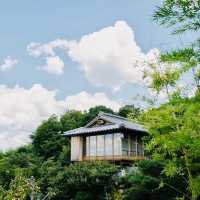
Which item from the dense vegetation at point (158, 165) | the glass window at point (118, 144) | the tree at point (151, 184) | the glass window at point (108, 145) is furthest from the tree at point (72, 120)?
the tree at point (151, 184)

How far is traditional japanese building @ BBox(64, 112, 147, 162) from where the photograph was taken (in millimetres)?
26812

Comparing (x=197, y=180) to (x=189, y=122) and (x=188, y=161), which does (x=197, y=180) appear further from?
(x=189, y=122)

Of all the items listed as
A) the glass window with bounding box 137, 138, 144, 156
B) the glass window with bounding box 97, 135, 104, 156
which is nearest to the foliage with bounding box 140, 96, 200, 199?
the glass window with bounding box 97, 135, 104, 156

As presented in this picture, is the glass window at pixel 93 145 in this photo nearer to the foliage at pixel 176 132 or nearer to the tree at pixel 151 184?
the tree at pixel 151 184

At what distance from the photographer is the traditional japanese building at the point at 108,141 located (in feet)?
88.0

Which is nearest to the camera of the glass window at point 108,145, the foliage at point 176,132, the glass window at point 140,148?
the foliage at point 176,132

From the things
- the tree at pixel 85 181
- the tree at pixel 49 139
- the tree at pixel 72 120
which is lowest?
the tree at pixel 85 181

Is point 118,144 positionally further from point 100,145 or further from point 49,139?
point 49,139

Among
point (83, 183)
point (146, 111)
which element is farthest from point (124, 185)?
point (146, 111)

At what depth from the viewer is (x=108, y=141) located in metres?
27.5

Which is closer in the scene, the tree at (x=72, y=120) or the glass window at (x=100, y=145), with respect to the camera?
the glass window at (x=100, y=145)

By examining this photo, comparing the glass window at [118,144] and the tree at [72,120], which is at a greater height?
the tree at [72,120]

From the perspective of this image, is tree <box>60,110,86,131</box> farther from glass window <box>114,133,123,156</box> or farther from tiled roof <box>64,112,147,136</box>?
glass window <box>114,133,123,156</box>

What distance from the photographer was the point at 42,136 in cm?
3781
